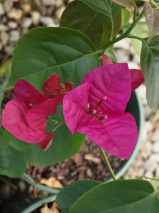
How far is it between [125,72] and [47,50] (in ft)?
0.46

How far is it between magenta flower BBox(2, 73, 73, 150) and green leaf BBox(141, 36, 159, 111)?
0.11 metres

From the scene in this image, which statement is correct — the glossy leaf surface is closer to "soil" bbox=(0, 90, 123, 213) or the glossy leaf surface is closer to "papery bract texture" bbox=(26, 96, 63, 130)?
"papery bract texture" bbox=(26, 96, 63, 130)

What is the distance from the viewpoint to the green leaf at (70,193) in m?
0.56

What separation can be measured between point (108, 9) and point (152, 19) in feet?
0.40

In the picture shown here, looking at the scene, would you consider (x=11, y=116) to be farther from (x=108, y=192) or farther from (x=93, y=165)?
(x=93, y=165)

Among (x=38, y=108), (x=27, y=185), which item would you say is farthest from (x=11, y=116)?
(x=27, y=185)

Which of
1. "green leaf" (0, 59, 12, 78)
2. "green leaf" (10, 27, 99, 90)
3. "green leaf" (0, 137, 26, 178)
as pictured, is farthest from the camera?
"green leaf" (0, 59, 12, 78)

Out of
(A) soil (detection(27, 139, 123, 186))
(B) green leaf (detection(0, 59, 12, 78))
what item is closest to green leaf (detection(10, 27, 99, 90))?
(B) green leaf (detection(0, 59, 12, 78))

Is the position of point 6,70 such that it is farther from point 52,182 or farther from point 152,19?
point 152,19

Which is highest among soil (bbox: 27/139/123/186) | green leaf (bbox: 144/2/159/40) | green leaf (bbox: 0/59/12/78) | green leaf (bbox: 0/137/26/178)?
green leaf (bbox: 144/2/159/40)

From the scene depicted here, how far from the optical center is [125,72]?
1.53 feet

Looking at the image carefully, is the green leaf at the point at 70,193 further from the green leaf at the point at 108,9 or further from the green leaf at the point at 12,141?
the green leaf at the point at 108,9

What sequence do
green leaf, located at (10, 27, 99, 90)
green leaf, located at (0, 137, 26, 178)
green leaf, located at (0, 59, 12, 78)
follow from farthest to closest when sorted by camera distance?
green leaf, located at (0, 59, 12, 78) < green leaf, located at (0, 137, 26, 178) < green leaf, located at (10, 27, 99, 90)

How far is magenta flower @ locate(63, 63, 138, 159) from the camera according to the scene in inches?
18.0
